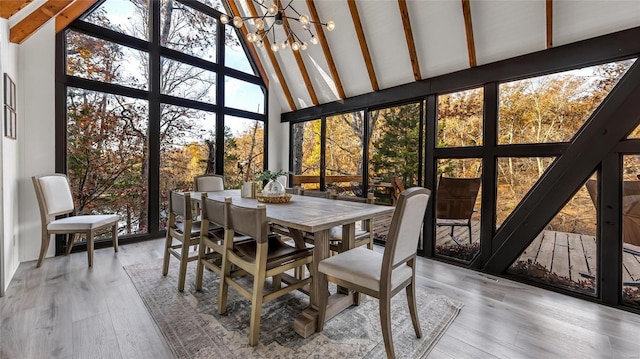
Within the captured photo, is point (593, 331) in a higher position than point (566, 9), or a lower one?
lower

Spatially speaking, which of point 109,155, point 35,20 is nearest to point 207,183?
point 109,155

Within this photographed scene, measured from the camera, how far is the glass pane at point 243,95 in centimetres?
495

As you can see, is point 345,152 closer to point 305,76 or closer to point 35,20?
point 305,76

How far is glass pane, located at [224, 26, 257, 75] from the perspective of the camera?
4914 millimetres

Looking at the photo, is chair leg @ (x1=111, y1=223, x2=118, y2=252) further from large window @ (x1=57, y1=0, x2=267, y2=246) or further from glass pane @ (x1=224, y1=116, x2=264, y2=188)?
glass pane @ (x1=224, y1=116, x2=264, y2=188)

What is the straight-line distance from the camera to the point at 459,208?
342 centimetres

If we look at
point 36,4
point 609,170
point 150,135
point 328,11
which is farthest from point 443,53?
point 36,4

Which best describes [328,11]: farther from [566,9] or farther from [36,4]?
[36,4]

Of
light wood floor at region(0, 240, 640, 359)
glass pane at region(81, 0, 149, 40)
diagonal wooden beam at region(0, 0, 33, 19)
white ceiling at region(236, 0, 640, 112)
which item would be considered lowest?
light wood floor at region(0, 240, 640, 359)

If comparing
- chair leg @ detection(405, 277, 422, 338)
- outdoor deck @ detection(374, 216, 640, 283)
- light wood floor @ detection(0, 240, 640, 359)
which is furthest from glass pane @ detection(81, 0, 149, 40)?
chair leg @ detection(405, 277, 422, 338)

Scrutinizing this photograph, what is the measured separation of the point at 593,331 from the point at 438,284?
1119 mm

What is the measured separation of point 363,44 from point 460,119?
167cm

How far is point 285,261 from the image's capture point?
1913mm

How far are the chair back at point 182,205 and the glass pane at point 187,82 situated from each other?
2.36 metres
